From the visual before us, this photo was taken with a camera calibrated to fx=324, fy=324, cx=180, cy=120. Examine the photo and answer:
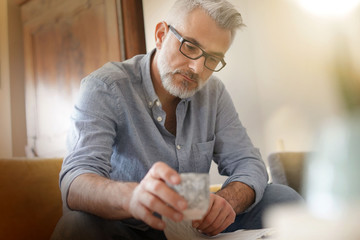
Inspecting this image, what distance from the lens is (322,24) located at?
150 centimetres

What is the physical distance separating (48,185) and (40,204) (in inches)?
2.5

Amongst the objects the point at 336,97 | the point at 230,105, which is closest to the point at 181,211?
the point at 230,105

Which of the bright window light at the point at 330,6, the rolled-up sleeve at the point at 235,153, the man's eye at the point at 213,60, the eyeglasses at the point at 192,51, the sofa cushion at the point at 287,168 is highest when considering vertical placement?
the bright window light at the point at 330,6

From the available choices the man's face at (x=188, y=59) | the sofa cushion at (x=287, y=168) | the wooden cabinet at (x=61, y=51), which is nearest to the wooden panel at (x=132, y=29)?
the wooden cabinet at (x=61, y=51)

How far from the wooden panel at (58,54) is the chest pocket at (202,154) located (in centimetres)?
105

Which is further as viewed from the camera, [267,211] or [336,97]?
[336,97]

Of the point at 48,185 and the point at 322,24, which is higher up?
the point at 322,24

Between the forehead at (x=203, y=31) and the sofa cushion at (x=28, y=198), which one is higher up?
the forehead at (x=203, y=31)

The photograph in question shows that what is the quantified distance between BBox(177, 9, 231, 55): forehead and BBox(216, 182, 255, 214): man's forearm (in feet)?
1.37

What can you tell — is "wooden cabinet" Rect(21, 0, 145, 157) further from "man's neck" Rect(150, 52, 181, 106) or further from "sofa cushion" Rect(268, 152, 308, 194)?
"sofa cushion" Rect(268, 152, 308, 194)

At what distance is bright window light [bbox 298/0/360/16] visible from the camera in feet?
4.79

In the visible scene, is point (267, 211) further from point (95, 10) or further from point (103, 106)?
point (95, 10)

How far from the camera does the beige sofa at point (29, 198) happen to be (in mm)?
924

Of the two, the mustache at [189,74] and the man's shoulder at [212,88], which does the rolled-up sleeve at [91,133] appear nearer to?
the mustache at [189,74]
